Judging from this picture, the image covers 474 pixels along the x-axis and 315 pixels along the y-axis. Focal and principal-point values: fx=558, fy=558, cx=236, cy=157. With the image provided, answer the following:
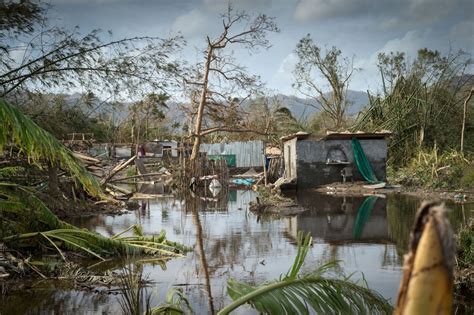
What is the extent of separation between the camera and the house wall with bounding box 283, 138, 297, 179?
25.7m

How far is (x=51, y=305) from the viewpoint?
641 centimetres

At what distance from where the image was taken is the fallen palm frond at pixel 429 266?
0.90 m

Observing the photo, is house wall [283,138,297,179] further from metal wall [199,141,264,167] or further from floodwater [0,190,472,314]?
metal wall [199,141,264,167]

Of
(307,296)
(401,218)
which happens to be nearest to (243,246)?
(401,218)

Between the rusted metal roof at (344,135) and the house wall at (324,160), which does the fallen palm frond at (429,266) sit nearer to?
the rusted metal roof at (344,135)

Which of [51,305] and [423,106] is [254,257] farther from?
[423,106]

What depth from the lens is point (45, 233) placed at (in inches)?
316

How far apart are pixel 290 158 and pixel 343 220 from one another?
43.6ft

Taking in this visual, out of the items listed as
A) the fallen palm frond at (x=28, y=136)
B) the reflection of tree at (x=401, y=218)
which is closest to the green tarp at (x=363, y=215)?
the reflection of tree at (x=401, y=218)

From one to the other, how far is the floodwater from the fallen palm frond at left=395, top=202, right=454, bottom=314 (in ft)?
15.0

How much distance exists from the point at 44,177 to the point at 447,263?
1326 centimetres

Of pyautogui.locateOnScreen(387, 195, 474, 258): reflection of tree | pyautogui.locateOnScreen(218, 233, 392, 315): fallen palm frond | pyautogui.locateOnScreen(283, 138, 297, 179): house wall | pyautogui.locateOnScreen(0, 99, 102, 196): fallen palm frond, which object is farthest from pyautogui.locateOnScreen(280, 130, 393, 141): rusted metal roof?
pyautogui.locateOnScreen(218, 233, 392, 315): fallen palm frond

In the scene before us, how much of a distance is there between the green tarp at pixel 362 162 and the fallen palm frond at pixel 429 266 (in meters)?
24.7

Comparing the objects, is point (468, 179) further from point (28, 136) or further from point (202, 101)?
point (28, 136)
